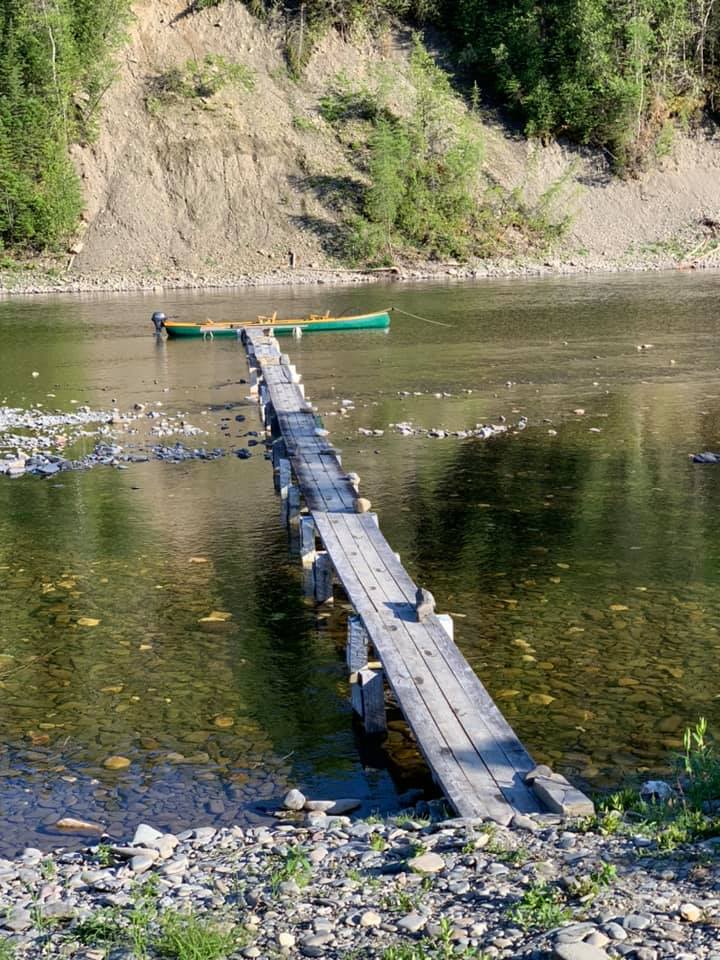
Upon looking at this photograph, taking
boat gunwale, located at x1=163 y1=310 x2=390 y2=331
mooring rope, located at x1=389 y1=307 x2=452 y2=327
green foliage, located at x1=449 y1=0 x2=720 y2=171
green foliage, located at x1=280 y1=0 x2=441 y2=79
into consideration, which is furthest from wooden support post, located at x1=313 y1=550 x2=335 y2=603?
green foliage, located at x1=449 y1=0 x2=720 y2=171

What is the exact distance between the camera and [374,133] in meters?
67.0

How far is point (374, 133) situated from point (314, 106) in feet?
16.4

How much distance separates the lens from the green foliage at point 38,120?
201ft

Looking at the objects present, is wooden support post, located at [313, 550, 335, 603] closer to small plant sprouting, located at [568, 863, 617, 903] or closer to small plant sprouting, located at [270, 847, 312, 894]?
small plant sprouting, located at [270, 847, 312, 894]

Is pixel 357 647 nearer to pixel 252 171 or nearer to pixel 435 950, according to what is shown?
pixel 435 950

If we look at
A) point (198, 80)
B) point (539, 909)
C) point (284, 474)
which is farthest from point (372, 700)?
point (198, 80)

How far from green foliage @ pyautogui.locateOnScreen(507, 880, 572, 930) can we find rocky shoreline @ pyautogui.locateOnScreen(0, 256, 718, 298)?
173 feet

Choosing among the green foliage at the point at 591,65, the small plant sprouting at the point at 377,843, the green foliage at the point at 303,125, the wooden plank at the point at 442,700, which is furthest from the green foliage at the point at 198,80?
the small plant sprouting at the point at 377,843

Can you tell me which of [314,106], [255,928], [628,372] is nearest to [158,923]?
[255,928]

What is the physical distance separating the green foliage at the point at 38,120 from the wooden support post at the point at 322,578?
172 ft

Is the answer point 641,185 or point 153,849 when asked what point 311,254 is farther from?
point 153,849

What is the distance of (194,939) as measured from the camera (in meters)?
5.96

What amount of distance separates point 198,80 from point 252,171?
24.9 feet

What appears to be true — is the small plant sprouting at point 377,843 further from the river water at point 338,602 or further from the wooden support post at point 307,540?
the wooden support post at point 307,540
